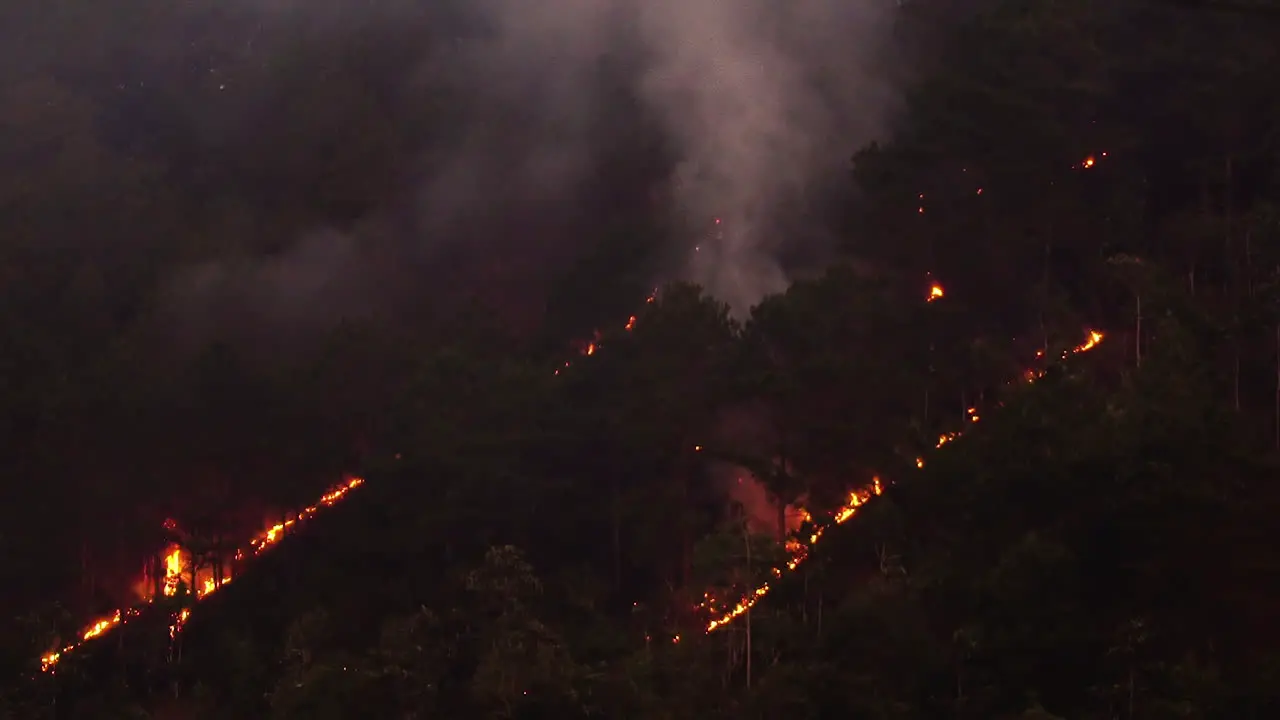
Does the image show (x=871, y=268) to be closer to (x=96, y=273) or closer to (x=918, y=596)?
(x=918, y=596)

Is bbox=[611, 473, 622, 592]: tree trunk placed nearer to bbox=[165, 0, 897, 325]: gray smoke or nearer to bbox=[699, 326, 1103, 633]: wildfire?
bbox=[699, 326, 1103, 633]: wildfire

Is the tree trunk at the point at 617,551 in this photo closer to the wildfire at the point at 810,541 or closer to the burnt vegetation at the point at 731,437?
the burnt vegetation at the point at 731,437

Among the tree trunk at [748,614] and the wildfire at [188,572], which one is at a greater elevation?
the wildfire at [188,572]

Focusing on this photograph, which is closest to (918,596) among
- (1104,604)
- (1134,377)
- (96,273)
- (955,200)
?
(1104,604)

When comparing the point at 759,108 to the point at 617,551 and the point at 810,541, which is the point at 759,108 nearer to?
the point at 617,551

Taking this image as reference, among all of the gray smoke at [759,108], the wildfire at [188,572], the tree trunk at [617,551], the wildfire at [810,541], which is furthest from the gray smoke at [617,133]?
the wildfire at [810,541]

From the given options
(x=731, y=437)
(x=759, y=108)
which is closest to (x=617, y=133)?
(x=759, y=108)
